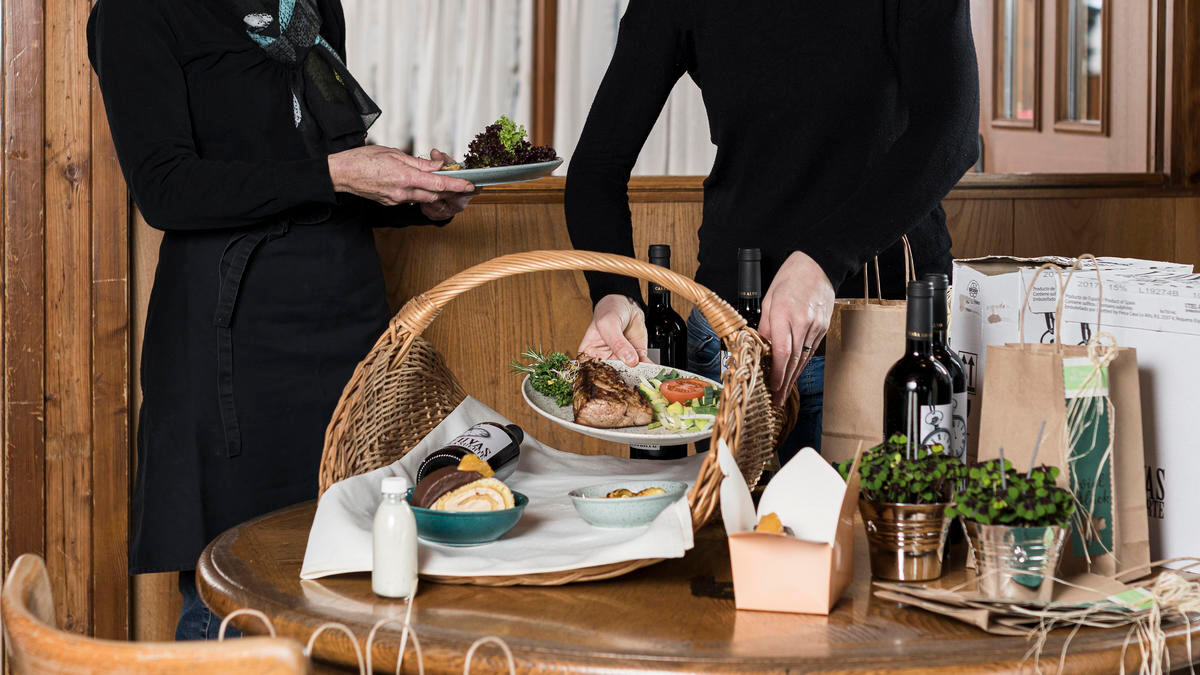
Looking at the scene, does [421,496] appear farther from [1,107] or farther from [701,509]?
[1,107]

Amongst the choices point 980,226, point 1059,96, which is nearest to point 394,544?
point 980,226

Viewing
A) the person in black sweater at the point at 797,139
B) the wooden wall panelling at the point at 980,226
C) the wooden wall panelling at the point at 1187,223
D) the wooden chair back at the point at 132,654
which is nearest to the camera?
the wooden chair back at the point at 132,654

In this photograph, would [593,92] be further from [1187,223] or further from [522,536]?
[522,536]

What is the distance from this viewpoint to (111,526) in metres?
2.25

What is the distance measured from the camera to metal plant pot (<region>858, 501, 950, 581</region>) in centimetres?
93

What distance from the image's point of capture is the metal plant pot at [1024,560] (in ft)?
2.80

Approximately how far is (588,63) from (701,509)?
2809 millimetres

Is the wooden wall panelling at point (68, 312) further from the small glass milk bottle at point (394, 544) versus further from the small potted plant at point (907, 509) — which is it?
the small potted plant at point (907, 509)

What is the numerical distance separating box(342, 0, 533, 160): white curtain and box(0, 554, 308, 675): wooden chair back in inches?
107

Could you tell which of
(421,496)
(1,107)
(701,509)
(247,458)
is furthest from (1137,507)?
(1,107)

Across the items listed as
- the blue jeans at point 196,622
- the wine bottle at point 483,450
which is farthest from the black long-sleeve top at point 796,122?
the blue jeans at point 196,622

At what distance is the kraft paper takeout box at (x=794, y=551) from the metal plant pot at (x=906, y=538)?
27mm

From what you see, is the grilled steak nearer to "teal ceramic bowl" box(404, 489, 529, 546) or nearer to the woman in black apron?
"teal ceramic bowl" box(404, 489, 529, 546)

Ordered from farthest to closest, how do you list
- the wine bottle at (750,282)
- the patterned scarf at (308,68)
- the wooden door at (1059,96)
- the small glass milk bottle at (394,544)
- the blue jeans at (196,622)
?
the wooden door at (1059,96)
the patterned scarf at (308,68)
the blue jeans at (196,622)
the wine bottle at (750,282)
the small glass milk bottle at (394,544)
